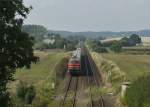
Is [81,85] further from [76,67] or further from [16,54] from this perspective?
[16,54]

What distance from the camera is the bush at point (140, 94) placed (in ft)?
77.3

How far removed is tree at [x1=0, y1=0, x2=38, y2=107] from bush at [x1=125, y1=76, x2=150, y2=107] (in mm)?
6759

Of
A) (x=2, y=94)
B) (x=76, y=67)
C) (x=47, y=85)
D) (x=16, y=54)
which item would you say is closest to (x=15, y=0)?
(x=16, y=54)

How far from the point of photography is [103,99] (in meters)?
33.8

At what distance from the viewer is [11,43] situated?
21.7 m

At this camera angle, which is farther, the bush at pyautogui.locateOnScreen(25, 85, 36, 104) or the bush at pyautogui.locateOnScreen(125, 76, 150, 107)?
the bush at pyautogui.locateOnScreen(25, 85, 36, 104)

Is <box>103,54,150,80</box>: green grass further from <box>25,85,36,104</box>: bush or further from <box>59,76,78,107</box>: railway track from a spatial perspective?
<box>25,85,36,104</box>: bush

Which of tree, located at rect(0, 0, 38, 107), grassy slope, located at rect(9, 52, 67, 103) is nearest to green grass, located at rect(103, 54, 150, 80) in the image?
grassy slope, located at rect(9, 52, 67, 103)

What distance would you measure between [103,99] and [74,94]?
412 centimetres

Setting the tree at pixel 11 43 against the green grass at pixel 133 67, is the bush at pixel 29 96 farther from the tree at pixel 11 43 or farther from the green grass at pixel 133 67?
the tree at pixel 11 43

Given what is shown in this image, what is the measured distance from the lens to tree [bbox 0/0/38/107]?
21422 mm

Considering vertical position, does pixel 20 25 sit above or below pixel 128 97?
above

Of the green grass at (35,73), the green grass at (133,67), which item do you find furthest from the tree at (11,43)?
the green grass at (35,73)

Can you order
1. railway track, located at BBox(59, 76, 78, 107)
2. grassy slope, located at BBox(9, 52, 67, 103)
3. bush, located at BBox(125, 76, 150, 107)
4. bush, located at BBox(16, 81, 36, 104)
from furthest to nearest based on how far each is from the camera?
1. grassy slope, located at BBox(9, 52, 67, 103)
2. bush, located at BBox(16, 81, 36, 104)
3. railway track, located at BBox(59, 76, 78, 107)
4. bush, located at BBox(125, 76, 150, 107)
